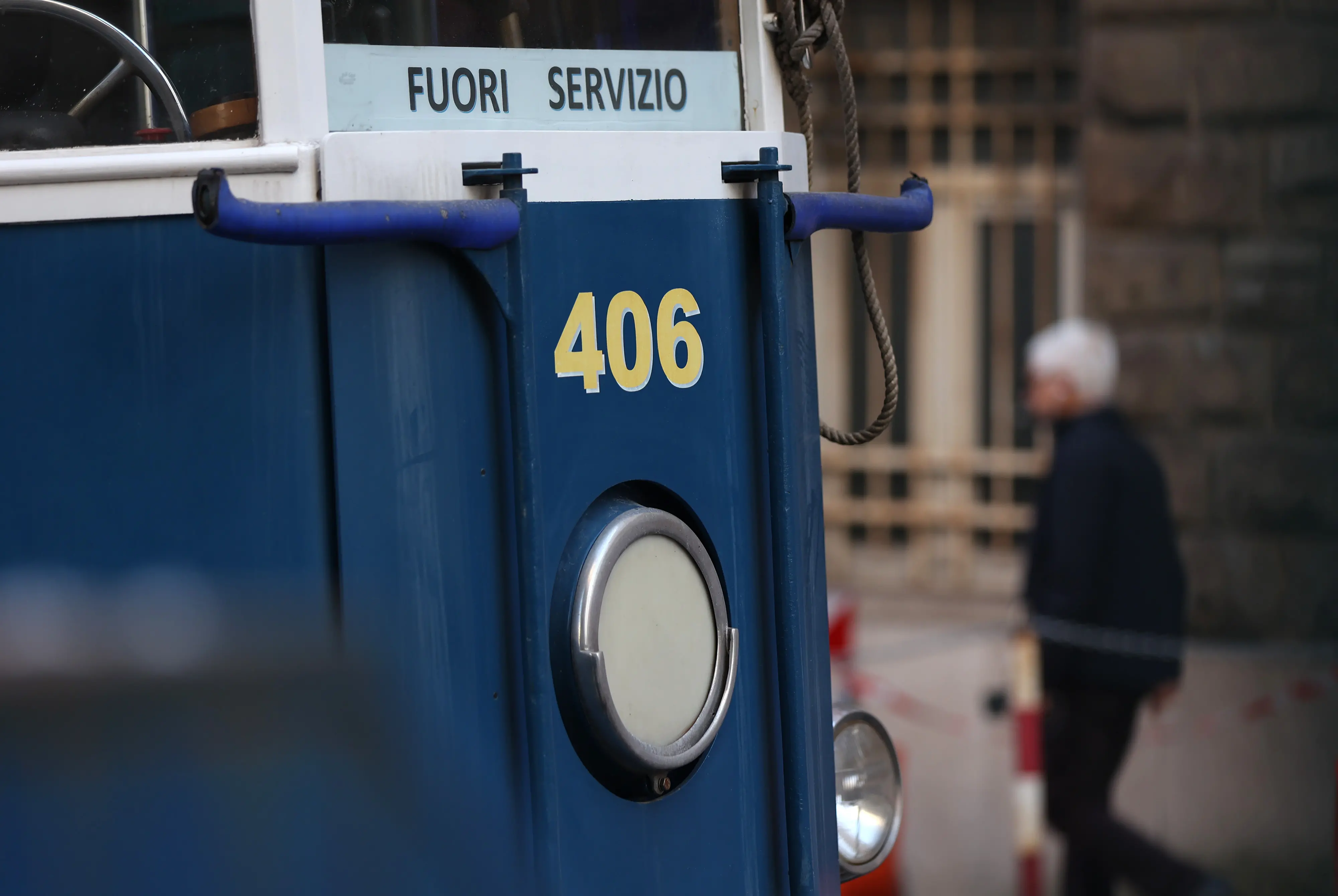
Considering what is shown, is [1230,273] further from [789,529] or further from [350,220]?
[350,220]

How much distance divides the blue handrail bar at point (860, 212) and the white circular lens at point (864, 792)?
69cm

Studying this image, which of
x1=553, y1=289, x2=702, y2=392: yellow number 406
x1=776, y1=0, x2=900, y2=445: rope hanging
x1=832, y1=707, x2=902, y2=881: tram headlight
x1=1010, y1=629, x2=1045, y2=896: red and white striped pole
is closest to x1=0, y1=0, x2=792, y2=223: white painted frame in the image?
x1=553, y1=289, x2=702, y2=392: yellow number 406

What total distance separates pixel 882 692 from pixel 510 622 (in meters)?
4.72

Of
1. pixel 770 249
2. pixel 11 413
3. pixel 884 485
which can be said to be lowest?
pixel 884 485

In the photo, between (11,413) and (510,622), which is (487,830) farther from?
(11,413)

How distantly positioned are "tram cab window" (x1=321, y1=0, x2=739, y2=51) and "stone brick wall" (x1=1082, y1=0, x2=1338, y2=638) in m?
4.73

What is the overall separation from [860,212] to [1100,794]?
2792 millimetres

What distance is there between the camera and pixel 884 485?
24.8 ft

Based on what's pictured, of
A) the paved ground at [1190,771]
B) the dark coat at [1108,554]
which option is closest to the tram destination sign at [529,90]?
the dark coat at [1108,554]

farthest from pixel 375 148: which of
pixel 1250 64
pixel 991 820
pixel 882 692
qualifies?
pixel 1250 64

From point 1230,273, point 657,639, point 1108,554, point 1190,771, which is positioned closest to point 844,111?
point 657,639

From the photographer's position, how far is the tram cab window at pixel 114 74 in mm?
1597

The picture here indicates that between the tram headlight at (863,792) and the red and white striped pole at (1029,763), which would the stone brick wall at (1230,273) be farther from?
the tram headlight at (863,792)

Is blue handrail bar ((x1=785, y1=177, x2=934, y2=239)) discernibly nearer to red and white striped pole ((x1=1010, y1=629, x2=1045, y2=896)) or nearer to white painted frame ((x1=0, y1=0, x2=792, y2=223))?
white painted frame ((x1=0, y1=0, x2=792, y2=223))
